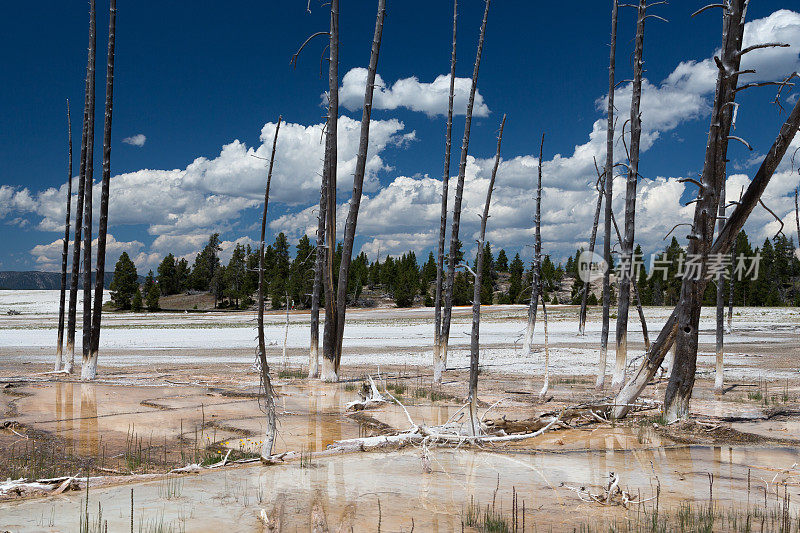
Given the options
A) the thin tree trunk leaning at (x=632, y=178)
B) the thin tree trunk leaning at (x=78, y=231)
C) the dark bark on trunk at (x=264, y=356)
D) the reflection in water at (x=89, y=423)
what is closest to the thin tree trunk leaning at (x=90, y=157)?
the thin tree trunk leaning at (x=78, y=231)

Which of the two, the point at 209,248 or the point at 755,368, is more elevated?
the point at 209,248

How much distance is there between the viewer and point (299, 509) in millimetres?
5875

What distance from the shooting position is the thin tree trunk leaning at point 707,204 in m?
10.1

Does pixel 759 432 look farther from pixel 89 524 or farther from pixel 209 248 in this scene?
pixel 209 248

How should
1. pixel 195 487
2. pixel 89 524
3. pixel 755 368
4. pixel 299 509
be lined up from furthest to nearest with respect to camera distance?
pixel 755 368
pixel 195 487
pixel 299 509
pixel 89 524

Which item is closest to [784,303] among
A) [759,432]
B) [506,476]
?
[759,432]

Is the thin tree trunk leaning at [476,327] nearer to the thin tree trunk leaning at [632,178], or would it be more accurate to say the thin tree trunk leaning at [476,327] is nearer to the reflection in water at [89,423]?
the reflection in water at [89,423]

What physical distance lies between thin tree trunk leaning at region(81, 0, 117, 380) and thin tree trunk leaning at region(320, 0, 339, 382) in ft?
20.8

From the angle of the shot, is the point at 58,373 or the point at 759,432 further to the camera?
the point at 58,373

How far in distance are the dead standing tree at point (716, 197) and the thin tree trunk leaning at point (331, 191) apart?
7.00 m

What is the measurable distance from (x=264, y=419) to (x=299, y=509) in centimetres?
577

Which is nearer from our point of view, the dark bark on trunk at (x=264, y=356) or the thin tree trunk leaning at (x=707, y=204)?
the dark bark on trunk at (x=264, y=356)

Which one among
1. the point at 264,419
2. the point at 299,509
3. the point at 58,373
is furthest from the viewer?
the point at 58,373

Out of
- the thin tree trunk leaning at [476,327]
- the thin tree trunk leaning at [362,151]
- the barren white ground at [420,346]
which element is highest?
the thin tree trunk leaning at [362,151]
